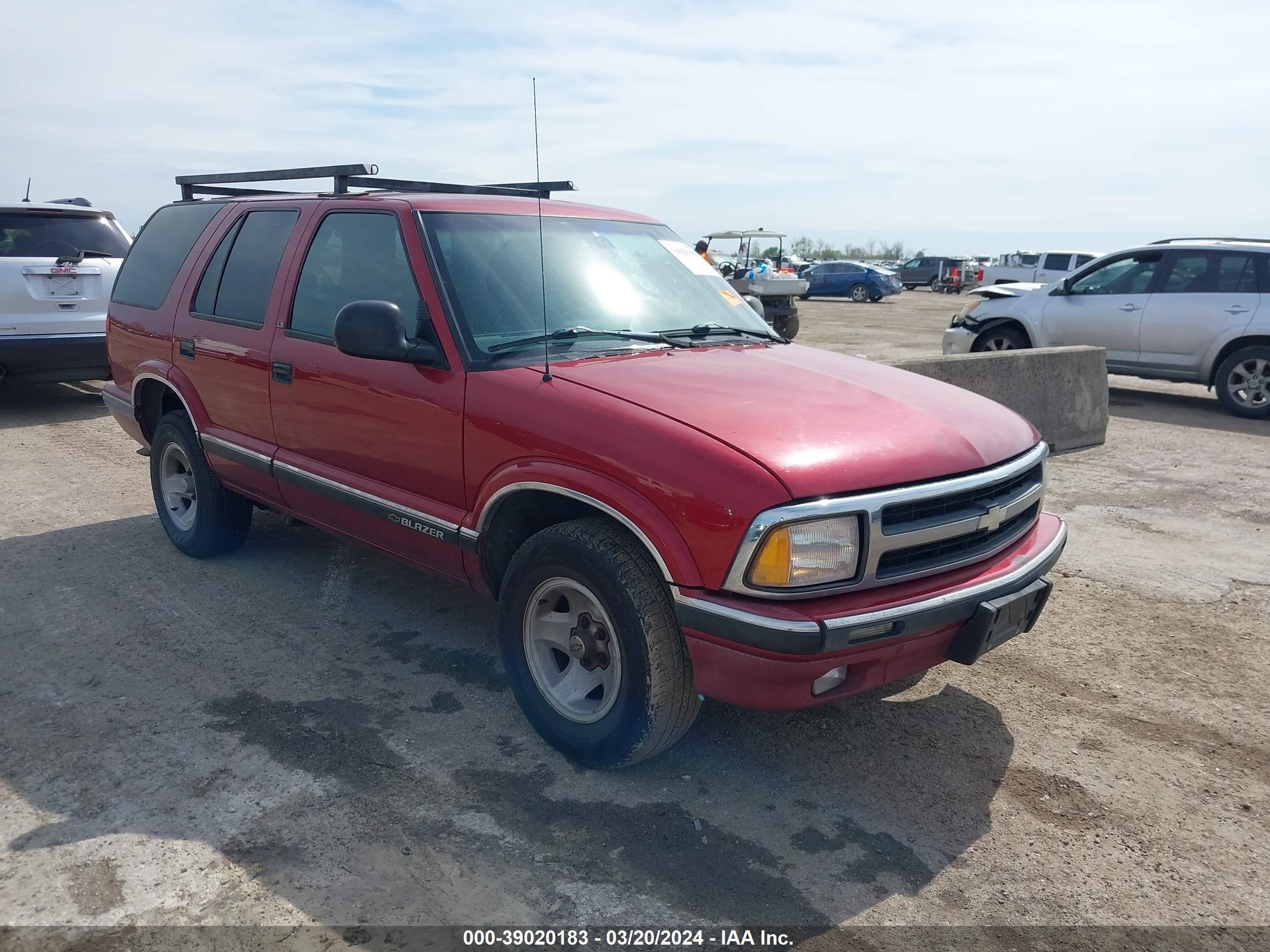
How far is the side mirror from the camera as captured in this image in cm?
355

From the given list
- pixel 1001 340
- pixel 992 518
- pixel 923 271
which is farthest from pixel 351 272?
pixel 923 271

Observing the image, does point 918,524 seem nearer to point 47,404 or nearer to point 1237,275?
point 1237,275

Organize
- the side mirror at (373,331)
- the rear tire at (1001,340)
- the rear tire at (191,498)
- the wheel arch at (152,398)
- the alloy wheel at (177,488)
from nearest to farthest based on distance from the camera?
the side mirror at (373,331) → the rear tire at (191,498) → the wheel arch at (152,398) → the alloy wheel at (177,488) → the rear tire at (1001,340)

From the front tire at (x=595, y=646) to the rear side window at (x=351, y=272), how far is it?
1207 millimetres

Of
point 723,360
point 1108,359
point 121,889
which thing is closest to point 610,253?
point 723,360

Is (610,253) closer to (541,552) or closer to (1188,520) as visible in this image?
(541,552)

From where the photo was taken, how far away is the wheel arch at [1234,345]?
10.1 m

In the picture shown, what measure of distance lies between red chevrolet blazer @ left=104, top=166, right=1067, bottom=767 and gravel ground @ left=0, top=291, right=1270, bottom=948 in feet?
1.43

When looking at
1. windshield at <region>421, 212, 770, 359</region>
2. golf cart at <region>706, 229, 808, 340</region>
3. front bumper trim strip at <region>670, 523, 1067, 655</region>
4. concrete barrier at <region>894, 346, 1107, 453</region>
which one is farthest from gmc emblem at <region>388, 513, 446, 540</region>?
golf cart at <region>706, 229, 808, 340</region>

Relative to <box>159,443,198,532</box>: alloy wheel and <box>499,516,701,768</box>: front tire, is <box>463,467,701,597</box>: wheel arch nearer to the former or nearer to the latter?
<box>499,516,701,768</box>: front tire

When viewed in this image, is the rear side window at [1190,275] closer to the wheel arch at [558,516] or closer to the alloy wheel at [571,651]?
the wheel arch at [558,516]

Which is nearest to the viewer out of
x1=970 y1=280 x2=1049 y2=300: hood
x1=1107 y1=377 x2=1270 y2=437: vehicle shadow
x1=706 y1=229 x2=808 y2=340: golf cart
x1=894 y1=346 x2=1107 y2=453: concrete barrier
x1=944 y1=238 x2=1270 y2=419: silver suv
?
x1=894 y1=346 x2=1107 y2=453: concrete barrier

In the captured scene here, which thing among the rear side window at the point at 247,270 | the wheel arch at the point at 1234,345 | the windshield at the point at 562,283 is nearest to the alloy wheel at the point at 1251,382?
the wheel arch at the point at 1234,345

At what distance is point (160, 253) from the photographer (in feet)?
18.6
